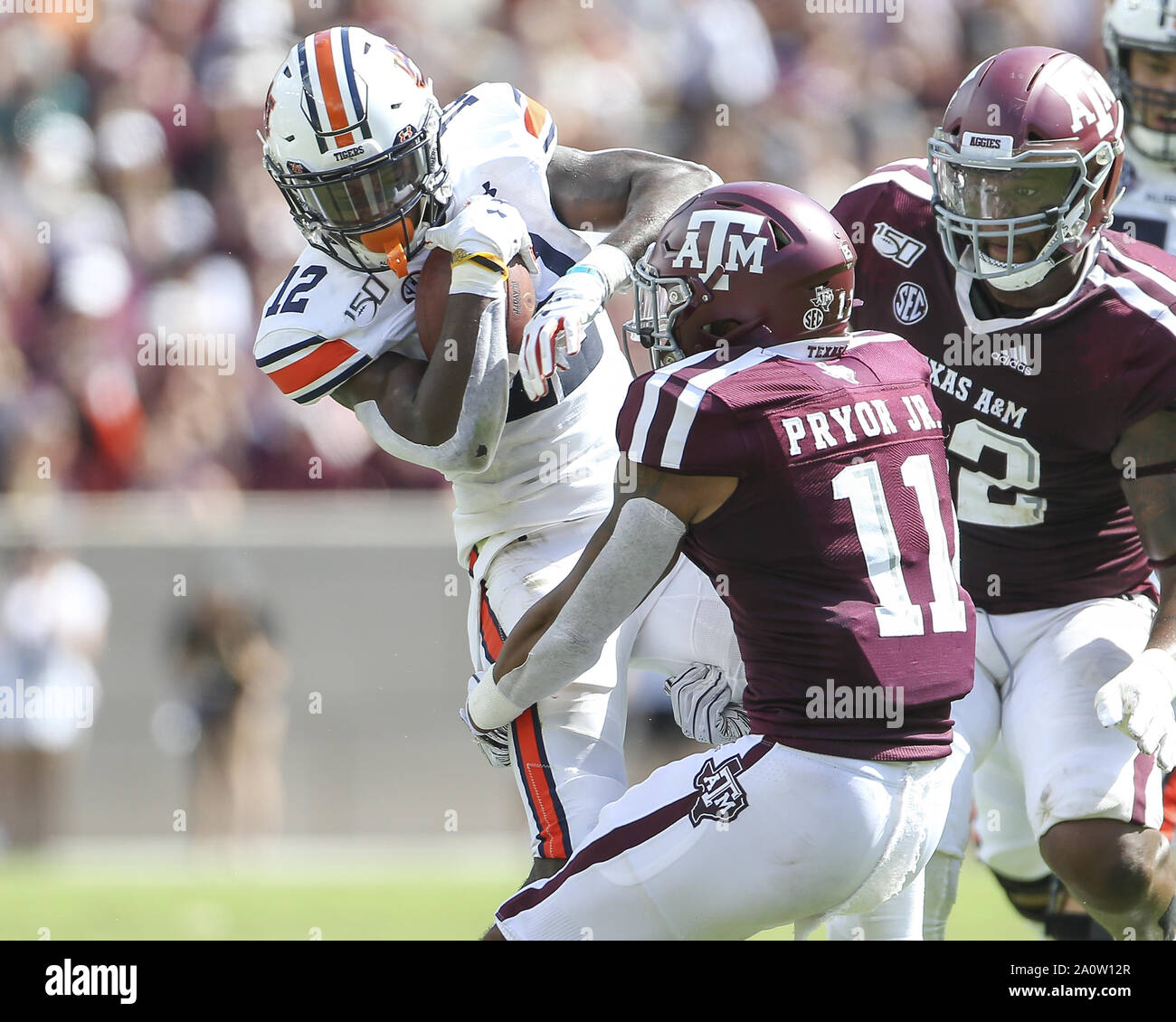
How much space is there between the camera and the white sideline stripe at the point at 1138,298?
3758 millimetres

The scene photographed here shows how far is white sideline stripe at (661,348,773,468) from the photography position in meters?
3.01

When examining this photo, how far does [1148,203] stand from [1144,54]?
1.36 ft

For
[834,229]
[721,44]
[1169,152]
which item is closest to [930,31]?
[721,44]

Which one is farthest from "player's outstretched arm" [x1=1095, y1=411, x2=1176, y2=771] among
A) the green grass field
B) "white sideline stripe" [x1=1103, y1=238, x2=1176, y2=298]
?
the green grass field

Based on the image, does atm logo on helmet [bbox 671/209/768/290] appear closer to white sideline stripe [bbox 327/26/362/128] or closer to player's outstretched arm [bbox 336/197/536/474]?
player's outstretched arm [bbox 336/197/536/474]

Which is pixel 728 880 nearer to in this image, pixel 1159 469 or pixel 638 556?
pixel 638 556

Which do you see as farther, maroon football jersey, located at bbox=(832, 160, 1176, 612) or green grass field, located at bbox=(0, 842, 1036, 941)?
green grass field, located at bbox=(0, 842, 1036, 941)

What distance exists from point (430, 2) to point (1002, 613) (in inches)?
274

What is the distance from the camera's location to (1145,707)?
11.1 ft

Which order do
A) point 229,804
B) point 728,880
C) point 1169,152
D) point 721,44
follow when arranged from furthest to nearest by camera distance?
point 721,44 → point 229,804 → point 1169,152 → point 728,880

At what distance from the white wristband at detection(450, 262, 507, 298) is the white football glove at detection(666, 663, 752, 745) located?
953 mm

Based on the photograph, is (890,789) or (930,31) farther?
(930,31)

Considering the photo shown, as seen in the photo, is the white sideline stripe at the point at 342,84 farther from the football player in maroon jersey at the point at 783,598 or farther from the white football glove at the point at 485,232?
the football player in maroon jersey at the point at 783,598

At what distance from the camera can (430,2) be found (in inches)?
394
